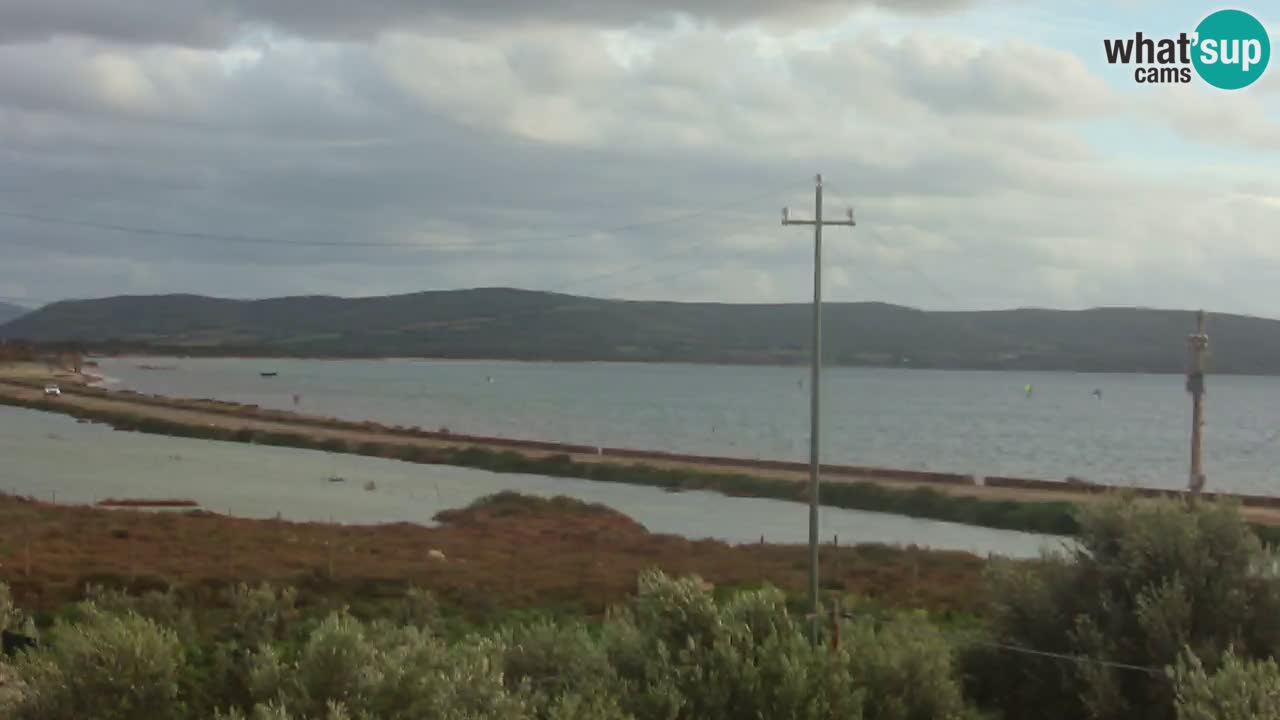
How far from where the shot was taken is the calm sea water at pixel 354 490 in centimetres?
4912

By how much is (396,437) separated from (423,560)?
59.1m

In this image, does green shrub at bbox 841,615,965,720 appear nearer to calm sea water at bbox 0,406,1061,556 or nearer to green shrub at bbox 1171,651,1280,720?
green shrub at bbox 1171,651,1280,720

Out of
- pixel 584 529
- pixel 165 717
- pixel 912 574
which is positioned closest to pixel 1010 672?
pixel 165 717

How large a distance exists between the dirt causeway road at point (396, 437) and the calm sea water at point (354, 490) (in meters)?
5.51

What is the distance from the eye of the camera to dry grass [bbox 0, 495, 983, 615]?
26562 millimetres

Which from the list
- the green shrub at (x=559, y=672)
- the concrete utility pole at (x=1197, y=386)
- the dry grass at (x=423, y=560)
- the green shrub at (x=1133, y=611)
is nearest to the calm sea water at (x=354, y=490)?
the dry grass at (x=423, y=560)

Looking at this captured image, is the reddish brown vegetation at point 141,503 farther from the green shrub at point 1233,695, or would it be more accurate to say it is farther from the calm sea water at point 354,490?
the green shrub at point 1233,695

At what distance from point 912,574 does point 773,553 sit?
4.98 m

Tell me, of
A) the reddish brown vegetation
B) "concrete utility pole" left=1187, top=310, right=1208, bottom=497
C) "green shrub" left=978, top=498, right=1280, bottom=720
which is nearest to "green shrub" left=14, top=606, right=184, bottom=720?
"green shrub" left=978, top=498, right=1280, bottom=720

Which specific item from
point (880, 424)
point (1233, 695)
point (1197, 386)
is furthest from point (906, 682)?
point (880, 424)

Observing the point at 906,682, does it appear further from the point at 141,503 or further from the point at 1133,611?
the point at 141,503

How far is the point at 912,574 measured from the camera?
111 feet

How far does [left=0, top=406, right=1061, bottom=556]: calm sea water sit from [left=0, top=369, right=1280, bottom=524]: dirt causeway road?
18.1 ft

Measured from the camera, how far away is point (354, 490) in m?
59.1
